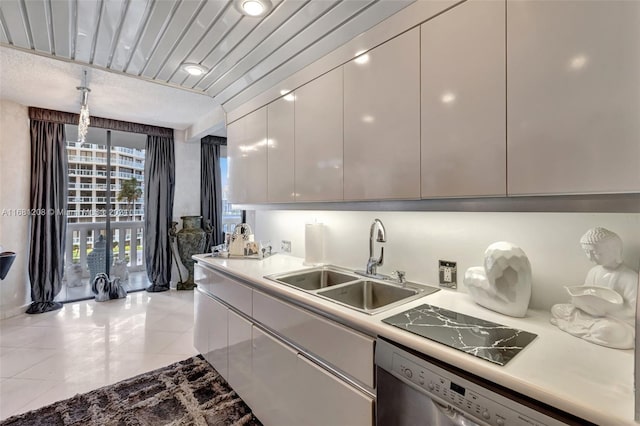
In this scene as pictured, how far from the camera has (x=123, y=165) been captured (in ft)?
14.9

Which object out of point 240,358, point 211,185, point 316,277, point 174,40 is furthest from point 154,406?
point 211,185

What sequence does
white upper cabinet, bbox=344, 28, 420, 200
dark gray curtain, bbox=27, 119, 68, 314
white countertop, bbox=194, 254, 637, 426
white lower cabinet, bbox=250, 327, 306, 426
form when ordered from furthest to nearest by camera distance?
dark gray curtain, bbox=27, 119, 68, 314 < white lower cabinet, bbox=250, 327, 306, 426 < white upper cabinet, bbox=344, 28, 420, 200 < white countertop, bbox=194, 254, 637, 426

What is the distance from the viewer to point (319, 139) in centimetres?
187

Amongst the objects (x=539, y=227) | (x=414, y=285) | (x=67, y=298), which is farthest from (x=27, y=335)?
(x=539, y=227)

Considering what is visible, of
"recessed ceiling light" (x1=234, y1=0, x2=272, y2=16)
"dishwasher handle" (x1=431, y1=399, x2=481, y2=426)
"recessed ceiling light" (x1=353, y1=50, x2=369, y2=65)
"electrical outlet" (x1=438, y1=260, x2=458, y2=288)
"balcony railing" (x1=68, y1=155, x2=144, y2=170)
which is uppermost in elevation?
"recessed ceiling light" (x1=234, y1=0, x2=272, y2=16)

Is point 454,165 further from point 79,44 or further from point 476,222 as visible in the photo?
point 79,44

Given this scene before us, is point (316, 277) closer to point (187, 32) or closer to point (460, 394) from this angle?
point (460, 394)

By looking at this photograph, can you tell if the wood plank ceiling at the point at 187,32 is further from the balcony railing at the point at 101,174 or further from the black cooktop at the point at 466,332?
the balcony railing at the point at 101,174

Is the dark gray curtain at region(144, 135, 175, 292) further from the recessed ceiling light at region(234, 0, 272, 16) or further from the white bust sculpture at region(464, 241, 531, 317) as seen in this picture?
the white bust sculpture at region(464, 241, 531, 317)

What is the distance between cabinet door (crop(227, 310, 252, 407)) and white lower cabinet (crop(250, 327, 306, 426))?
6cm

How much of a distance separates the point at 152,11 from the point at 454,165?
1.82 metres

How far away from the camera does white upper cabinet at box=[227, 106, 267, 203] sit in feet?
7.94

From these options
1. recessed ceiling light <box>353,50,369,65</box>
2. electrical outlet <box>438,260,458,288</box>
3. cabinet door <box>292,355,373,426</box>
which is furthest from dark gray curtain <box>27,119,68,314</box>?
electrical outlet <box>438,260,458,288</box>

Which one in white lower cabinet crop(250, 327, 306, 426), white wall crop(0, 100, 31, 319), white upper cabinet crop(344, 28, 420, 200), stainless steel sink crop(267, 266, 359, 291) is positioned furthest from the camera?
white wall crop(0, 100, 31, 319)
